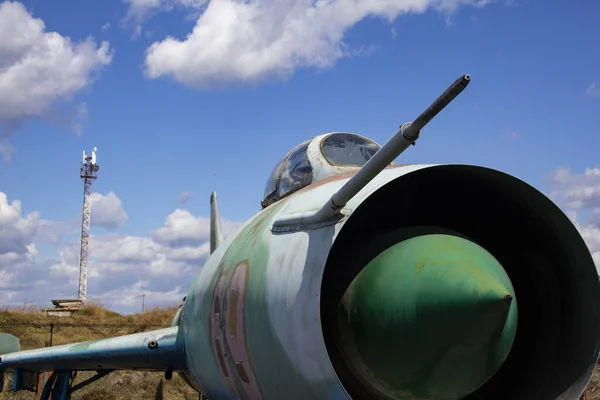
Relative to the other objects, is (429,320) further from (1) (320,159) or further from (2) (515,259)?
(1) (320,159)

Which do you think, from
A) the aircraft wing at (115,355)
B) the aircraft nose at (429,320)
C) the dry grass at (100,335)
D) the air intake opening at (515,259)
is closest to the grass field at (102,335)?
the dry grass at (100,335)

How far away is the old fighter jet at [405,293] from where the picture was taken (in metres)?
3.15

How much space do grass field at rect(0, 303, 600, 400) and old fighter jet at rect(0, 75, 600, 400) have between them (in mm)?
13535

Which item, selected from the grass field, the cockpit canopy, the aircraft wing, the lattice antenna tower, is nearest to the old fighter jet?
the cockpit canopy

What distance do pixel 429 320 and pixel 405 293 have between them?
0.19 m

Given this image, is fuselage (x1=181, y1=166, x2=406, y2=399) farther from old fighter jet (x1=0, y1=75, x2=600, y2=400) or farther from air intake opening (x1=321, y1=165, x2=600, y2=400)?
air intake opening (x1=321, y1=165, x2=600, y2=400)

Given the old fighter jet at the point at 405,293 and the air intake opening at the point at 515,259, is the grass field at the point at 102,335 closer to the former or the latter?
the old fighter jet at the point at 405,293

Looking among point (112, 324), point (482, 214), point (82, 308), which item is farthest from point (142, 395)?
point (482, 214)

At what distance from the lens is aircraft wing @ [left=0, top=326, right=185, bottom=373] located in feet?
24.9

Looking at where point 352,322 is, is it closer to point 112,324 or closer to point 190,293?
point 190,293

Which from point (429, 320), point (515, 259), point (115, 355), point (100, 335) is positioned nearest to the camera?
point (429, 320)

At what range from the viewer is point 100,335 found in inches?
1004

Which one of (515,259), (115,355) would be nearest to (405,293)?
(515,259)

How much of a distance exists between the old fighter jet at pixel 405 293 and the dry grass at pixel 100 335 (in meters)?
15.6
